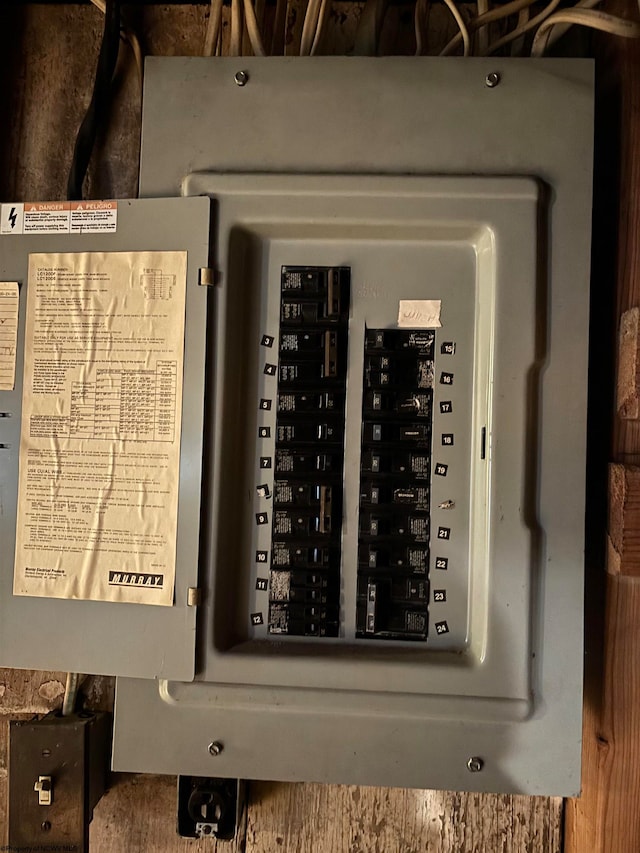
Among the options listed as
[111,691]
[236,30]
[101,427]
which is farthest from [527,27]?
[111,691]

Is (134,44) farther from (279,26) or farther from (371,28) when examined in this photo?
(371,28)

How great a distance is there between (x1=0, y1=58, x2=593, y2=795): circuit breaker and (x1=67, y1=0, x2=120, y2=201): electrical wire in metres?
0.17

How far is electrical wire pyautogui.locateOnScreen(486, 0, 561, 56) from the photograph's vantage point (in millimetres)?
841

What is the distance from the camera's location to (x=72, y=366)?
0.85 metres

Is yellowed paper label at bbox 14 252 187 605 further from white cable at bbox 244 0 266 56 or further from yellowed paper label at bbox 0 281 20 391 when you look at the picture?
white cable at bbox 244 0 266 56

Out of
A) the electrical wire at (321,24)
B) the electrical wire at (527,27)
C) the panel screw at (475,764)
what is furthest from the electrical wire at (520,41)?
the panel screw at (475,764)

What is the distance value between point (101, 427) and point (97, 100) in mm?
541

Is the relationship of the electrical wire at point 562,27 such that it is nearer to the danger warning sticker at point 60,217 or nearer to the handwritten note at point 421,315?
the handwritten note at point 421,315

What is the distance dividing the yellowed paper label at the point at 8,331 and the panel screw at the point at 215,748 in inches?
22.6

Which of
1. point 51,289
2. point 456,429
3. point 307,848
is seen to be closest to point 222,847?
point 307,848

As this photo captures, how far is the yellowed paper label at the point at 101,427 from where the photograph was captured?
32.4 inches

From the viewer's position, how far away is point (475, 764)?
79 centimetres

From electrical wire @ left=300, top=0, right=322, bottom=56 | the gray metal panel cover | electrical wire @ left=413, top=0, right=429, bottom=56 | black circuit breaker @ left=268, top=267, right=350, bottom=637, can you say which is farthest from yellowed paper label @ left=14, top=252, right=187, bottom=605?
electrical wire @ left=413, top=0, right=429, bottom=56

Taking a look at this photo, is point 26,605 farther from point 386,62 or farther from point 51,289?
point 386,62
